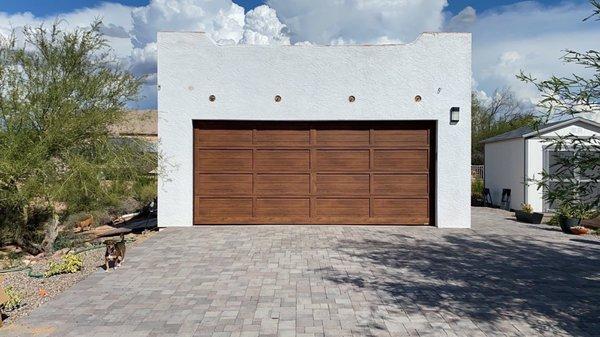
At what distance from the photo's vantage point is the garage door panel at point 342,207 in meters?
11.1

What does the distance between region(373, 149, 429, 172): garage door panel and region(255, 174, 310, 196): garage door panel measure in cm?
175

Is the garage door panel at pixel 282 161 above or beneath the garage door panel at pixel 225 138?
beneath

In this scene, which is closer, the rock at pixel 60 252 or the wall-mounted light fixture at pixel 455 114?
the rock at pixel 60 252

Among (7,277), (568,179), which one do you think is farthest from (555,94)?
(7,277)

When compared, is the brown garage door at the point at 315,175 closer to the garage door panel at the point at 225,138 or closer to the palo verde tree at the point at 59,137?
the garage door panel at the point at 225,138

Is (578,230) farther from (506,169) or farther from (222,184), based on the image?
(222,184)

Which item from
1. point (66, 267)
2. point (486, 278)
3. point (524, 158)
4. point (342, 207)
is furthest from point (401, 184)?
point (66, 267)

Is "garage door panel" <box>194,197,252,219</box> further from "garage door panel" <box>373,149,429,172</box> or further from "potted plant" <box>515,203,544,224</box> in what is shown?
"potted plant" <box>515,203,544,224</box>

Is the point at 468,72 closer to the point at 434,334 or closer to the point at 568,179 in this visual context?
the point at 568,179

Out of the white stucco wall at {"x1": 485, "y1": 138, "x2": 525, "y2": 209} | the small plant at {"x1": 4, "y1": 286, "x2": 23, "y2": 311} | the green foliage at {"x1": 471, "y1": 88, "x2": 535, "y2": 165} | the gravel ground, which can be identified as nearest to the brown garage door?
the gravel ground

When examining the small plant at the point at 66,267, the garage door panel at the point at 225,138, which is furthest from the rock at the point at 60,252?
the garage door panel at the point at 225,138

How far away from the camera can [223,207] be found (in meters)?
11.1

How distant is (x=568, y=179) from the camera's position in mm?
4266

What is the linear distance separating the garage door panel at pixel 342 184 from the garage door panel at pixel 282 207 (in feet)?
1.63
